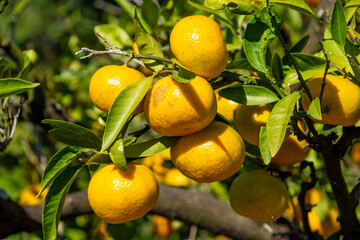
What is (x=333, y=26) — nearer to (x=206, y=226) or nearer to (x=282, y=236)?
(x=282, y=236)

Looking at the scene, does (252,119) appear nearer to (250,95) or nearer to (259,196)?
(250,95)

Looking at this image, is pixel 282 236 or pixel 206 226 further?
pixel 206 226

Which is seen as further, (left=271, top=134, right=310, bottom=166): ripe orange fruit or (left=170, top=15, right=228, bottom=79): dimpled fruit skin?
(left=271, top=134, right=310, bottom=166): ripe orange fruit

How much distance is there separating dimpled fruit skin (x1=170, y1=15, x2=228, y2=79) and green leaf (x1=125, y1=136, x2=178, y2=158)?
14cm

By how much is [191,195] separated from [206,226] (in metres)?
0.12

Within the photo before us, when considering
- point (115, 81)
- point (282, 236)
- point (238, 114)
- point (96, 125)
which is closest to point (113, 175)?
point (115, 81)

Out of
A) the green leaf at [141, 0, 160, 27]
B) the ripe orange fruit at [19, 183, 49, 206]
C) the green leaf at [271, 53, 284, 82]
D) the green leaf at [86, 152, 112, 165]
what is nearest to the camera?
the green leaf at [86, 152, 112, 165]

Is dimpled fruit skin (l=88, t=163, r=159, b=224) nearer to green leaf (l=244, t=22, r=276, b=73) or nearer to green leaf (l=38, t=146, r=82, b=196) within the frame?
green leaf (l=38, t=146, r=82, b=196)

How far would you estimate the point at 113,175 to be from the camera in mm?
832

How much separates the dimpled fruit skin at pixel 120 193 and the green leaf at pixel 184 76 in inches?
8.2

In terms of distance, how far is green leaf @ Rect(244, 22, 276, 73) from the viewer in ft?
2.96

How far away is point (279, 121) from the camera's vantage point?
30.9 inches

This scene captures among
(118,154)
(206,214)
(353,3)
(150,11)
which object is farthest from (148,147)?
(206,214)

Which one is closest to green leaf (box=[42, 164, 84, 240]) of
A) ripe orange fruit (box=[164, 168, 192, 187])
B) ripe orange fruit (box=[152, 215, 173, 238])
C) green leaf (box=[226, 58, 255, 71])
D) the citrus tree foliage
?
the citrus tree foliage
